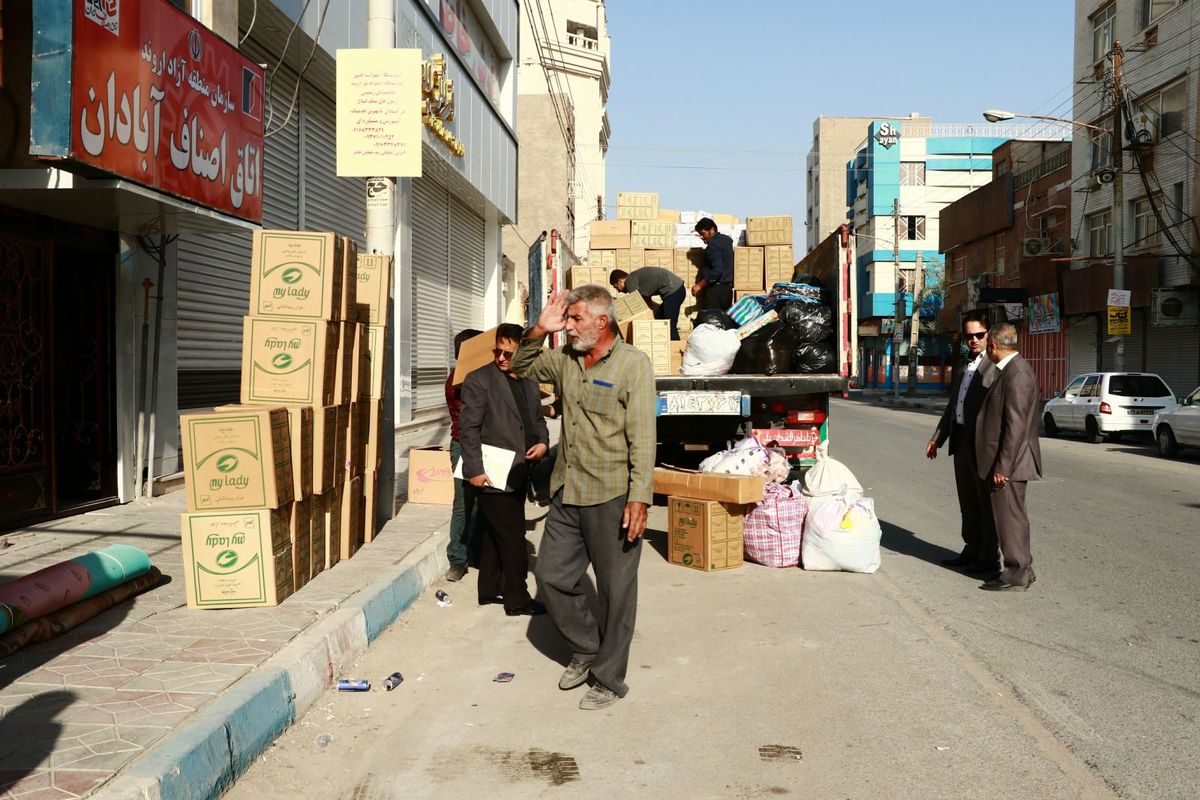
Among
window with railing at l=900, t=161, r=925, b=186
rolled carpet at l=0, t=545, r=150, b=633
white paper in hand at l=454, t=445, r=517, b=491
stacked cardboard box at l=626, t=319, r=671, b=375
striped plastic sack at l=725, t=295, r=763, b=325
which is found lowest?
rolled carpet at l=0, t=545, r=150, b=633

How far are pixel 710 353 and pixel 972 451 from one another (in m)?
2.90

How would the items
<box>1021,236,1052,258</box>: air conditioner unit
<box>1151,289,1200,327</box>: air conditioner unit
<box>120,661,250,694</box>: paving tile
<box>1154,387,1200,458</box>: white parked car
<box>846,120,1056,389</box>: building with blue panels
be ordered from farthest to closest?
<box>846,120,1056,389</box>: building with blue panels
<box>1021,236,1052,258</box>: air conditioner unit
<box>1151,289,1200,327</box>: air conditioner unit
<box>1154,387,1200,458</box>: white parked car
<box>120,661,250,694</box>: paving tile

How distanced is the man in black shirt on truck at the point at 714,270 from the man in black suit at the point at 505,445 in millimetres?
5563

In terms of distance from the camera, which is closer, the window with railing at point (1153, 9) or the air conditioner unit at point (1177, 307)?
the air conditioner unit at point (1177, 307)

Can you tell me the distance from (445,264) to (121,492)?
45.2 feet

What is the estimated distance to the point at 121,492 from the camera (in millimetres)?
9062

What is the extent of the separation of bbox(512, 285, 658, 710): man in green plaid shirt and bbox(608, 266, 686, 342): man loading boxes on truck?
22.1ft

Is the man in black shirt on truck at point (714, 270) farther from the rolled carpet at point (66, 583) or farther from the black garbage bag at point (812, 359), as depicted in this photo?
the rolled carpet at point (66, 583)

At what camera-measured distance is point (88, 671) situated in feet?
14.9

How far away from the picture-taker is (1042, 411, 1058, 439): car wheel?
79.7 ft

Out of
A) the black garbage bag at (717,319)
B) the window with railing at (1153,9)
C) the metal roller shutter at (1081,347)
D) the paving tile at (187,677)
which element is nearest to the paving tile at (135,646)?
the paving tile at (187,677)

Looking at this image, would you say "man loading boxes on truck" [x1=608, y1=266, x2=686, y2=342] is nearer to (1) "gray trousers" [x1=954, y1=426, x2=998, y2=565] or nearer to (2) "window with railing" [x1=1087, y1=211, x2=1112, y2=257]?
(1) "gray trousers" [x1=954, y1=426, x2=998, y2=565]

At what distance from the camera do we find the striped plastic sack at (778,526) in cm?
783

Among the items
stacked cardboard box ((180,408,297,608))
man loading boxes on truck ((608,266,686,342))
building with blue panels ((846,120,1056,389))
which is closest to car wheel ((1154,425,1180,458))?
man loading boxes on truck ((608,266,686,342))
